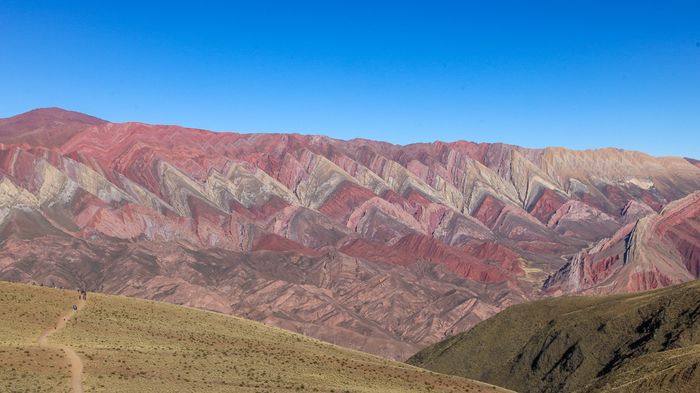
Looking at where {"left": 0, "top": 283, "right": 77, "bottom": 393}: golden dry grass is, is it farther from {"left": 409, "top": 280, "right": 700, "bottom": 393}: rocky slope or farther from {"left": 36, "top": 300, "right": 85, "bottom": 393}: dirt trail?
{"left": 409, "top": 280, "right": 700, "bottom": 393}: rocky slope

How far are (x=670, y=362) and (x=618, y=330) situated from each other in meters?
34.9

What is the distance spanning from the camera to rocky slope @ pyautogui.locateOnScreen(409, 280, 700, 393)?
316ft

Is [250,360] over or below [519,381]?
over

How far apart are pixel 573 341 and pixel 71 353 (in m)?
70.0

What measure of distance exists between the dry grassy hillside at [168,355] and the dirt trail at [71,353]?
0.36 metres

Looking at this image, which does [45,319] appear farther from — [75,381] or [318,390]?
[318,390]

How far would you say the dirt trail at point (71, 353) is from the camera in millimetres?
54581

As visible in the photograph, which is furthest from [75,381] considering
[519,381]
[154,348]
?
[519,381]

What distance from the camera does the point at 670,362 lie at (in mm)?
71438

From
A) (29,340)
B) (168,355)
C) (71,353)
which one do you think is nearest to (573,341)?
(168,355)

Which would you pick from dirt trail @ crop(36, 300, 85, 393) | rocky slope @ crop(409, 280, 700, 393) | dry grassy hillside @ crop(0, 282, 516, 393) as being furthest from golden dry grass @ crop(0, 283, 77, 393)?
rocky slope @ crop(409, 280, 700, 393)

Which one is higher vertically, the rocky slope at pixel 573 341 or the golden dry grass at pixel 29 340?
the golden dry grass at pixel 29 340

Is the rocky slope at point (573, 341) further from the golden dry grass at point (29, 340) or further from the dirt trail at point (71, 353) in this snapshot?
the golden dry grass at point (29, 340)

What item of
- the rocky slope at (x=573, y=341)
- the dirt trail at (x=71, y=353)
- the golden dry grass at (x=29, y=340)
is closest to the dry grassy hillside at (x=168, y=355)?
the golden dry grass at (x=29, y=340)
